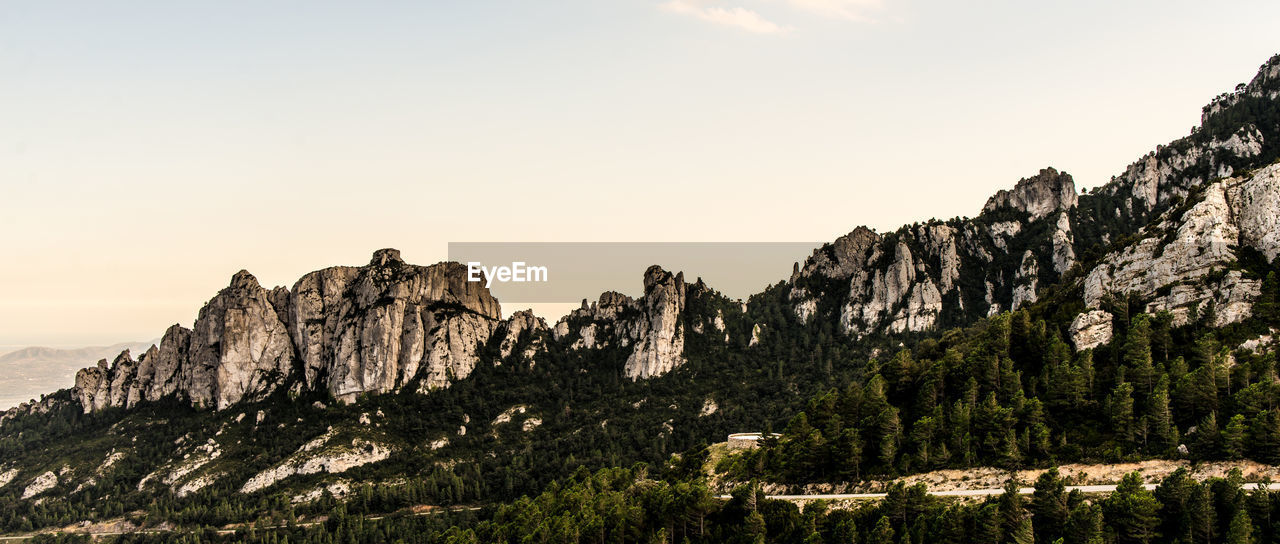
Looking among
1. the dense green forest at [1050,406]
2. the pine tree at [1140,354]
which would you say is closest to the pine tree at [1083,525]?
the dense green forest at [1050,406]

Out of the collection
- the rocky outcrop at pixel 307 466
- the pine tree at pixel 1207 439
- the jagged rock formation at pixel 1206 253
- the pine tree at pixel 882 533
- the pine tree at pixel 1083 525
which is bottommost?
the rocky outcrop at pixel 307 466

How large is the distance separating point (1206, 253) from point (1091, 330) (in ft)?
55.1

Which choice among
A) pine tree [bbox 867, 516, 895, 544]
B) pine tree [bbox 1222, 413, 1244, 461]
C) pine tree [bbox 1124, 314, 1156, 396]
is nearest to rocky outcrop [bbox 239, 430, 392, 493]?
pine tree [bbox 867, 516, 895, 544]

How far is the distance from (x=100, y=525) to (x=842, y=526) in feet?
589

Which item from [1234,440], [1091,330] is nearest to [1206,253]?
[1091,330]

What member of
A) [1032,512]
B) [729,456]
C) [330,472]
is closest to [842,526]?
[1032,512]

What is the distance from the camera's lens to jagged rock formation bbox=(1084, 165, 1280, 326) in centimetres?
9831

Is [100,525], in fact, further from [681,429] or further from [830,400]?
A: [830,400]

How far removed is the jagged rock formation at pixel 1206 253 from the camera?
323 ft

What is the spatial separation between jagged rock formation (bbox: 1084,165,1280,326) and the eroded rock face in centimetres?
389

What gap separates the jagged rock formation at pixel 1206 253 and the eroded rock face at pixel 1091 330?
3.89 meters

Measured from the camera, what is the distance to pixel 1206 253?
10219 cm

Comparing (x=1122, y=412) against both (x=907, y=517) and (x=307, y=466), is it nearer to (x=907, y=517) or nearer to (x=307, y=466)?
(x=907, y=517)

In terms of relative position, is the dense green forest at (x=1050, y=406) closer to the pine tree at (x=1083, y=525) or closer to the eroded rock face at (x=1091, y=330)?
the eroded rock face at (x=1091, y=330)
